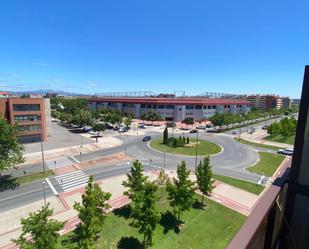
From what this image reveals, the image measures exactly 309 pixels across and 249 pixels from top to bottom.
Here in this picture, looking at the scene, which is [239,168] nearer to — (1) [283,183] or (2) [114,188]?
(2) [114,188]

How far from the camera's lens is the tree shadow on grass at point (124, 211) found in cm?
2364

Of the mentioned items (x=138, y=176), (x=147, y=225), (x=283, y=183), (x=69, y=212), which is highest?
(x=283, y=183)

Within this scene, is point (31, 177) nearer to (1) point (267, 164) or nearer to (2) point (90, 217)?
(2) point (90, 217)

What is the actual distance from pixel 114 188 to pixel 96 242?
10.9 m

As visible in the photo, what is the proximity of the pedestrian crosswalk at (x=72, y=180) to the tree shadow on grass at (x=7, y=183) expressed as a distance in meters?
5.59

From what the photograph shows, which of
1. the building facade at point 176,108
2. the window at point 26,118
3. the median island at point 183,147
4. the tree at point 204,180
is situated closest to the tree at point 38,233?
the tree at point 204,180

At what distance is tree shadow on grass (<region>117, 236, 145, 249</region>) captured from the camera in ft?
62.6

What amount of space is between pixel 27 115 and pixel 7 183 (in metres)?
25.7

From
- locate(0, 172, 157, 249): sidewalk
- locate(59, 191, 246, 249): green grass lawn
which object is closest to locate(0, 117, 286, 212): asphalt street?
locate(0, 172, 157, 249): sidewalk

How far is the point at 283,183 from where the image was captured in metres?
4.76

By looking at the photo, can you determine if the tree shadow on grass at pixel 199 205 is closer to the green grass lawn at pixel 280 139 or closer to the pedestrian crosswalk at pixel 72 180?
the pedestrian crosswalk at pixel 72 180

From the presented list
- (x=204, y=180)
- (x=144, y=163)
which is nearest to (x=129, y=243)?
(x=204, y=180)

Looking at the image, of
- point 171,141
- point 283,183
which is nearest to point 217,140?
point 171,141

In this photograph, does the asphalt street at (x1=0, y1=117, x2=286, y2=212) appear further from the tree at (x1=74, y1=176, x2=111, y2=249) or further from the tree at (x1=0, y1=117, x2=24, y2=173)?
the tree at (x1=74, y1=176, x2=111, y2=249)
